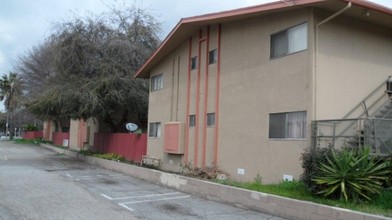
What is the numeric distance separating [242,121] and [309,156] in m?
5.23

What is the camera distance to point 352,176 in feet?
34.2

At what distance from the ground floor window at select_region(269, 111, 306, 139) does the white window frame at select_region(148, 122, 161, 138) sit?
33.6 feet

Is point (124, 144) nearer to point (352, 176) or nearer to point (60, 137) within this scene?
point (352, 176)

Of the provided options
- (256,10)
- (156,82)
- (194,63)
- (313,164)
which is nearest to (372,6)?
(256,10)

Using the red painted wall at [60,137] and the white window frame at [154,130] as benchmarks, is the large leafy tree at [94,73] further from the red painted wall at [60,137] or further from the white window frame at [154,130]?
the red painted wall at [60,137]

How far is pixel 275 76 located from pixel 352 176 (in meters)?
5.37

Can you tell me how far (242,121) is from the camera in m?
16.6

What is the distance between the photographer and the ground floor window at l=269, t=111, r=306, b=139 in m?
13.6

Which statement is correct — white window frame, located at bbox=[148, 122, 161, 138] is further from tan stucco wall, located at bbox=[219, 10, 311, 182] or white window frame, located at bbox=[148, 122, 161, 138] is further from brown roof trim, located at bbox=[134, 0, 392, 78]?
tan stucco wall, located at bbox=[219, 10, 311, 182]

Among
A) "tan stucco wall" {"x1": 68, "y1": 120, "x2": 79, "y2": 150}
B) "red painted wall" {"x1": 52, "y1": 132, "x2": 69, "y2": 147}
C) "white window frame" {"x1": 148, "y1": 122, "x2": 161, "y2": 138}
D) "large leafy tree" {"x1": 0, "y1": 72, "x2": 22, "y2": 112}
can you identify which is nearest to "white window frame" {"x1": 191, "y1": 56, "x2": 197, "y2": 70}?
"white window frame" {"x1": 148, "y1": 122, "x2": 161, "y2": 138}

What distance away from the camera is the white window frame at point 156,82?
978 inches

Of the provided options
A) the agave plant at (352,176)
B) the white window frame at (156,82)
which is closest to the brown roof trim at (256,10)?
the white window frame at (156,82)

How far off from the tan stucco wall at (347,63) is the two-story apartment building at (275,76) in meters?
0.03

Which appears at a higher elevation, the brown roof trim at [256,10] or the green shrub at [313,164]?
the brown roof trim at [256,10]
